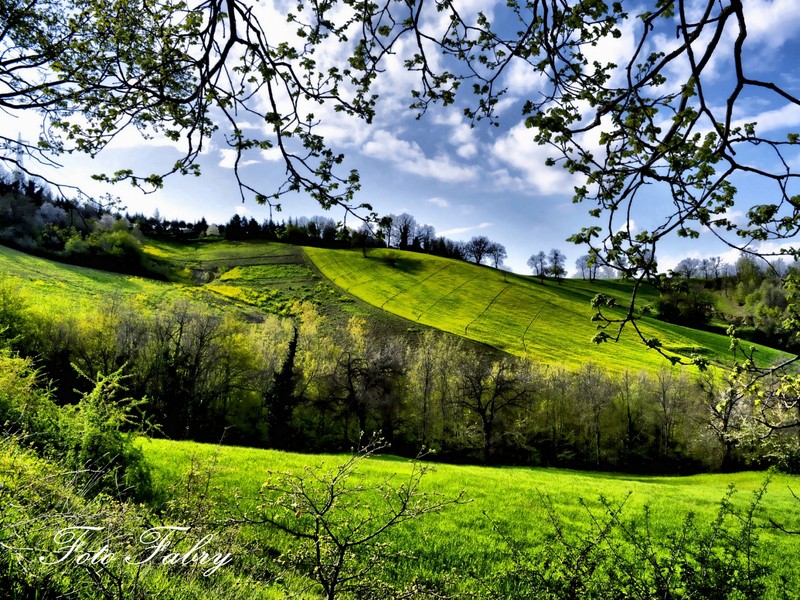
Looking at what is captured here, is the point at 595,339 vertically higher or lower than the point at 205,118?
lower

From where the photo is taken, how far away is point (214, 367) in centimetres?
5069

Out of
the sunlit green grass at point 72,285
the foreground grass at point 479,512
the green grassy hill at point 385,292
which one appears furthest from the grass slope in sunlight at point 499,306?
the foreground grass at point 479,512

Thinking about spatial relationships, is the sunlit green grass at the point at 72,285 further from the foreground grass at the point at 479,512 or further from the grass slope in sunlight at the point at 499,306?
the foreground grass at the point at 479,512

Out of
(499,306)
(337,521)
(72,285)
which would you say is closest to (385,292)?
(499,306)

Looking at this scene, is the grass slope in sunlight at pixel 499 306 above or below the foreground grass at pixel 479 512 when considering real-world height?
above

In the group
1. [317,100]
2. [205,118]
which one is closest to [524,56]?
[317,100]

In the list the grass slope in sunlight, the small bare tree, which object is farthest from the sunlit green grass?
the small bare tree

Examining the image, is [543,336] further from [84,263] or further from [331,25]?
[84,263]

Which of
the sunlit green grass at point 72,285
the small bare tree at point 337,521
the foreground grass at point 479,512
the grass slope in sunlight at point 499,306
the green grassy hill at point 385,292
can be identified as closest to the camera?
the small bare tree at point 337,521

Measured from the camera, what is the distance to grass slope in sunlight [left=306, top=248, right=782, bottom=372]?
68.3m

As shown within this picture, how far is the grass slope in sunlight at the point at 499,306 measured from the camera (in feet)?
224

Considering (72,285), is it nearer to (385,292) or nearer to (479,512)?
(385,292)

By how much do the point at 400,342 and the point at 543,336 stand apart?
25.9 metres

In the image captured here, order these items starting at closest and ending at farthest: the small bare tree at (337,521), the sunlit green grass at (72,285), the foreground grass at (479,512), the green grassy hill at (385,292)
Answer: the small bare tree at (337,521) < the foreground grass at (479,512) < the sunlit green grass at (72,285) < the green grassy hill at (385,292)
